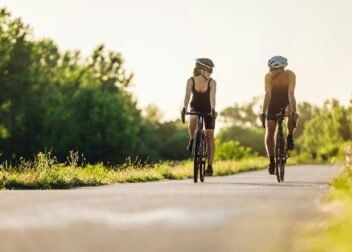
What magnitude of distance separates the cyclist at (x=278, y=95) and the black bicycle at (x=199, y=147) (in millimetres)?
1010

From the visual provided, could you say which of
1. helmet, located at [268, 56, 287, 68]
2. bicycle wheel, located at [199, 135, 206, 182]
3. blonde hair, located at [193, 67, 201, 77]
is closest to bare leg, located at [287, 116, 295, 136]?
helmet, located at [268, 56, 287, 68]

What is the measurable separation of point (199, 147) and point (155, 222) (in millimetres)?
6731

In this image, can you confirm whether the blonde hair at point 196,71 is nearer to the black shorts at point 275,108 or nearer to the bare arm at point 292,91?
the black shorts at point 275,108

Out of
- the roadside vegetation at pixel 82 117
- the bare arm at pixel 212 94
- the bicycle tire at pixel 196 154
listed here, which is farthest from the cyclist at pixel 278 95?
the roadside vegetation at pixel 82 117

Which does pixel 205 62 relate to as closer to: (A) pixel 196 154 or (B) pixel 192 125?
(B) pixel 192 125

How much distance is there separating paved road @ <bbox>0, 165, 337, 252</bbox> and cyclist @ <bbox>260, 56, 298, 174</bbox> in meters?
4.79

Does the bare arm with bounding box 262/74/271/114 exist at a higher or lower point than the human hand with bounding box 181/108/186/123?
higher

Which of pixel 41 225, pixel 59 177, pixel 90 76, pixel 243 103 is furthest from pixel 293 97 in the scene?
pixel 243 103

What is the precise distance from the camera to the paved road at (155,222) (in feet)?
15.3

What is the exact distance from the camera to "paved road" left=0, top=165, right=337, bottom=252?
465cm

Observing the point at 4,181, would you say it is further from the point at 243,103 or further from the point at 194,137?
the point at 243,103

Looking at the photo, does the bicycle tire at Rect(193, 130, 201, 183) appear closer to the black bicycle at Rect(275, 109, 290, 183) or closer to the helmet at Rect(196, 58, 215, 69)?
the helmet at Rect(196, 58, 215, 69)

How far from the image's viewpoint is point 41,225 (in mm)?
5637

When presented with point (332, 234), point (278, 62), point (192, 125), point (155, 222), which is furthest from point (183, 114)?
point (332, 234)
